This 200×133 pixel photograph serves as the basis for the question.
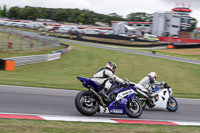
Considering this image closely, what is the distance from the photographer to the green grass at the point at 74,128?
594 cm

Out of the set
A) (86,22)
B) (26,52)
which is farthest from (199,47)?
(86,22)

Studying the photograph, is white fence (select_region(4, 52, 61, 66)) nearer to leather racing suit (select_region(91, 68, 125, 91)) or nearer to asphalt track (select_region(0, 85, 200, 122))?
asphalt track (select_region(0, 85, 200, 122))

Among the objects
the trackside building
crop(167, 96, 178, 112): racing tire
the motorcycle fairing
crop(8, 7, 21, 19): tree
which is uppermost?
crop(8, 7, 21, 19): tree

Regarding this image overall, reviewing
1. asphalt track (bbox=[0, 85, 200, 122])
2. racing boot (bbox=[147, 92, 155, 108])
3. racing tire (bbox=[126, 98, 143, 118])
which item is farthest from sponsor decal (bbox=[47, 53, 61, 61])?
racing tire (bbox=[126, 98, 143, 118])

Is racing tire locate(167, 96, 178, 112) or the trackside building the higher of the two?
the trackside building

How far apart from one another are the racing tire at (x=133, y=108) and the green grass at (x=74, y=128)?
1.03 metres

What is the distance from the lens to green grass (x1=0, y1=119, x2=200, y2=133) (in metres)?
5.94

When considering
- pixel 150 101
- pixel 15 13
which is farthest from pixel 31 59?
pixel 15 13

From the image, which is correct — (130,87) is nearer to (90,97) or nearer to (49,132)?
(90,97)

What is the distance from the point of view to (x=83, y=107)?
25.6ft

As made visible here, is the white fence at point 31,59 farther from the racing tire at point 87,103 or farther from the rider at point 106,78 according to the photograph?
the racing tire at point 87,103

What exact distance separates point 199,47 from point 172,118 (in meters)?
44.7

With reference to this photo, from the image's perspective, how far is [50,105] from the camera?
30.1 feet

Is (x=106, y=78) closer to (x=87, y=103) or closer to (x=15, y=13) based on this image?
(x=87, y=103)
